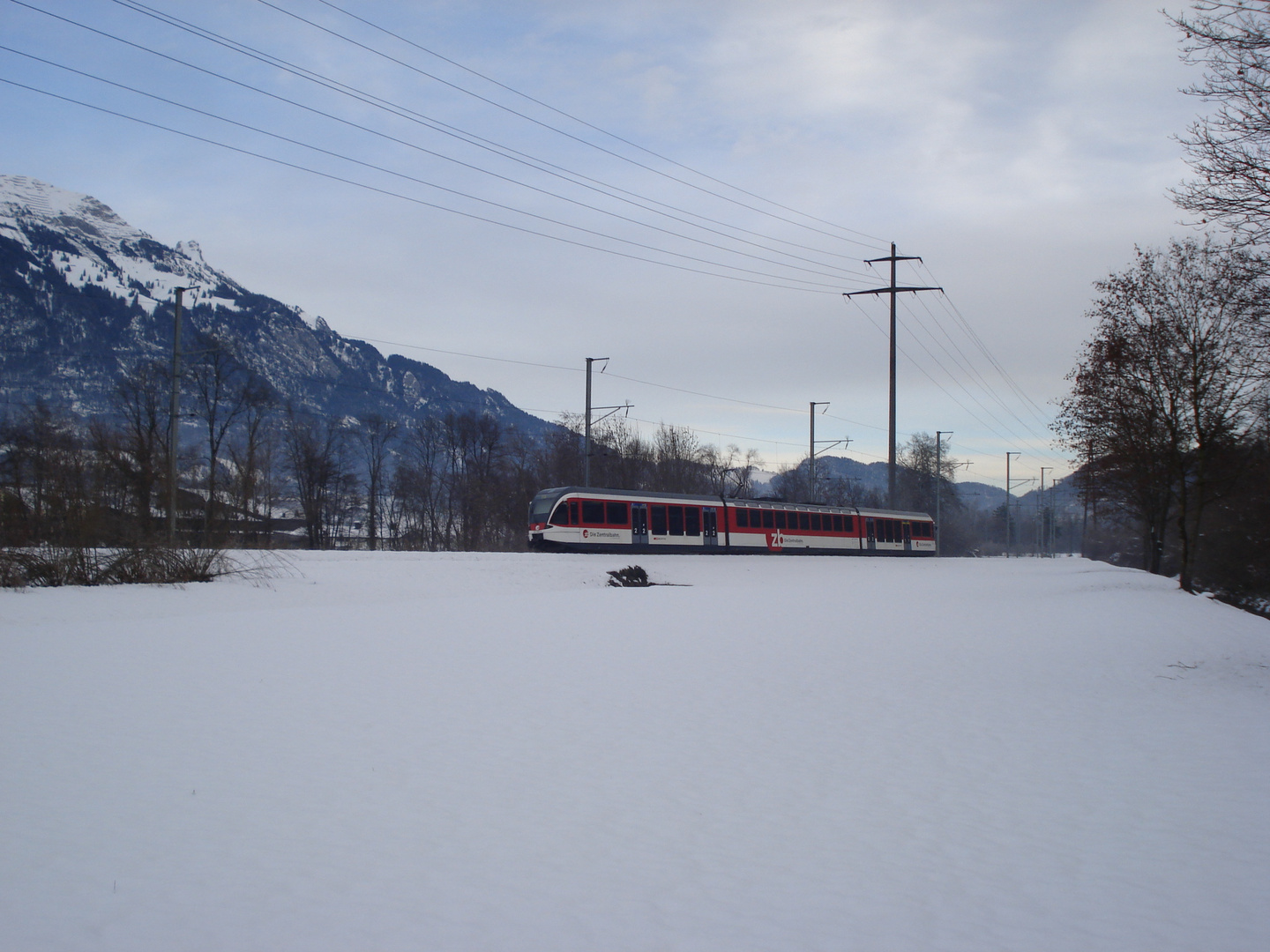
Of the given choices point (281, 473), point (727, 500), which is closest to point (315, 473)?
point (281, 473)

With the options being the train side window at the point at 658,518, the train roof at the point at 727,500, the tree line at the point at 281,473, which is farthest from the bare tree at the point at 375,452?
the train side window at the point at 658,518

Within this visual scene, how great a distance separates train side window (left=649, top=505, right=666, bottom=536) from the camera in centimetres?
3806

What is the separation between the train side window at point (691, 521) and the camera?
39.4 meters

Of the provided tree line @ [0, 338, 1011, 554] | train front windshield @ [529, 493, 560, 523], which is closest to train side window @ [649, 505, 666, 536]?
train front windshield @ [529, 493, 560, 523]

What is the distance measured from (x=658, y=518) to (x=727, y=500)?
5.14m

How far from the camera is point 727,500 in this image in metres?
42.1

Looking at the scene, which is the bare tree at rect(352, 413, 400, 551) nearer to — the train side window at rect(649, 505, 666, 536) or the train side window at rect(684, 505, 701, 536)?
the train side window at rect(684, 505, 701, 536)

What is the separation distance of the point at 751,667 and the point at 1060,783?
5888 millimetres

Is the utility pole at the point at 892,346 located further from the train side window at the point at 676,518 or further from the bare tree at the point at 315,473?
the bare tree at the point at 315,473

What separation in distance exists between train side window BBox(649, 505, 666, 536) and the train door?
41 centimetres

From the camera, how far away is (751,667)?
12.9m

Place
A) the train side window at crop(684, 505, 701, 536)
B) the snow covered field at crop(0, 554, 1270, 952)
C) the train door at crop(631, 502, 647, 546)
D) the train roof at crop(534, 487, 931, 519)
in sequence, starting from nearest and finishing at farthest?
1. the snow covered field at crop(0, 554, 1270, 952)
2. the train roof at crop(534, 487, 931, 519)
3. the train door at crop(631, 502, 647, 546)
4. the train side window at crop(684, 505, 701, 536)

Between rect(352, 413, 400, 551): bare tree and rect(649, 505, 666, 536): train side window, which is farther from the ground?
rect(352, 413, 400, 551): bare tree

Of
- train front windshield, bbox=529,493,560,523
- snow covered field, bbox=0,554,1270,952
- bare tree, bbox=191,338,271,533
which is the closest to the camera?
snow covered field, bbox=0,554,1270,952
